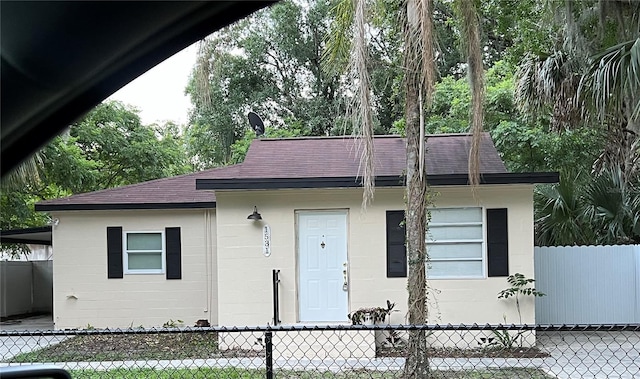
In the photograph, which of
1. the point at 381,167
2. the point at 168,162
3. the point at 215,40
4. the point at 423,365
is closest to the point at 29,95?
the point at 215,40

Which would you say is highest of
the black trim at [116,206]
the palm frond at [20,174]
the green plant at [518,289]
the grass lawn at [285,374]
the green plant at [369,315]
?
the palm frond at [20,174]

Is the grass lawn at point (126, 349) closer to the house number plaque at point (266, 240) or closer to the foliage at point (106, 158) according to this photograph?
the house number plaque at point (266, 240)

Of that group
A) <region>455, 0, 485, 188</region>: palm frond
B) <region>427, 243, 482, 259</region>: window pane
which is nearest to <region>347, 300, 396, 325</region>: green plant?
<region>427, 243, 482, 259</region>: window pane

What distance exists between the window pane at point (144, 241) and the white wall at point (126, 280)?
5.5 inches

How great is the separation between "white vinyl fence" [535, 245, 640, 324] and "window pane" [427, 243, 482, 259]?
2.18 metres

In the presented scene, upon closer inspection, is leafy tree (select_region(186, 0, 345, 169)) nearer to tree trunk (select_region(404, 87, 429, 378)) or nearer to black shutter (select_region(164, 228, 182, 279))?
black shutter (select_region(164, 228, 182, 279))

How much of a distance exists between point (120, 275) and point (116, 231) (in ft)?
2.67

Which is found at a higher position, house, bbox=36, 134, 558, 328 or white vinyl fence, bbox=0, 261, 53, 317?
house, bbox=36, 134, 558, 328

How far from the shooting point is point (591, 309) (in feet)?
35.8

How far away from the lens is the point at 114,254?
36.9ft

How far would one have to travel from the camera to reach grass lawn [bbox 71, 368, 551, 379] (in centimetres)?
686

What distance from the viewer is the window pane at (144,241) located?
11.3 m

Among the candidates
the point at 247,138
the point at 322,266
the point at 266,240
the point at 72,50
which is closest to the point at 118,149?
the point at 247,138

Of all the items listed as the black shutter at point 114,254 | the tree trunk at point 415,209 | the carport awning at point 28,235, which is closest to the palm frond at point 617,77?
the tree trunk at point 415,209
